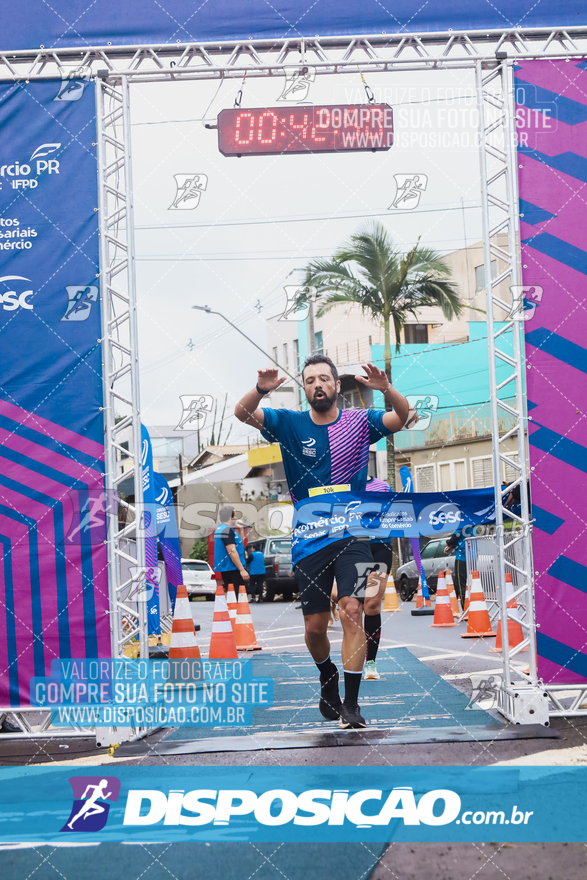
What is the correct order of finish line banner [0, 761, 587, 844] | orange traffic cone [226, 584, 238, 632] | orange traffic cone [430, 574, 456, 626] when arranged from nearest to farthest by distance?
1. finish line banner [0, 761, 587, 844]
2. orange traffic cone [226, 584, 238, 632]
3. orange traffic cone [430, 574, 456, 626]

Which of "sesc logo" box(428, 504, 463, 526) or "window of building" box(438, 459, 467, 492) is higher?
"window of building" box(438, 459, 467, 492)

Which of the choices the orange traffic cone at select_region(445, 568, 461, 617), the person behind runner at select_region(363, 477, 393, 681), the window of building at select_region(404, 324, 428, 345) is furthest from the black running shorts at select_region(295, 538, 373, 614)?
the window of building at select_region(404, 324, 428, 345)

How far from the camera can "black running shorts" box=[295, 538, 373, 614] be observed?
18.9 feet

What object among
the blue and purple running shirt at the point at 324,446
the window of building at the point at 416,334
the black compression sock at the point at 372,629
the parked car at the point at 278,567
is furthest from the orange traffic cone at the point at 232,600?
the window of building at the point at 416,334

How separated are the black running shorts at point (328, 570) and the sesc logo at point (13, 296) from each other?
2.53m

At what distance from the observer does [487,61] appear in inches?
250

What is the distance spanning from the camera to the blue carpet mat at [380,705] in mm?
6016

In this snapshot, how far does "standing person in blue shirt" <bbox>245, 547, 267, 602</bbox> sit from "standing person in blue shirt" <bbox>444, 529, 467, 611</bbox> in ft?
13.9

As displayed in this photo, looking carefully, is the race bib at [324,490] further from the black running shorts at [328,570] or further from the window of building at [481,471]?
the window of building at [481,471]

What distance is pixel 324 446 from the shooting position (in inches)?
231

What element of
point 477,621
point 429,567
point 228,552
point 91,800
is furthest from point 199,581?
point 91,800

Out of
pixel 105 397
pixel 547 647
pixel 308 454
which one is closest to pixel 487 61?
pixel 308 454

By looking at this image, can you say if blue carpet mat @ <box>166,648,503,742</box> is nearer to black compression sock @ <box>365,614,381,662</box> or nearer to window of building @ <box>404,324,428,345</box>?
black compression sock @ <box>365,614,381,662</box>

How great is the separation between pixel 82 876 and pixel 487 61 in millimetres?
5463
